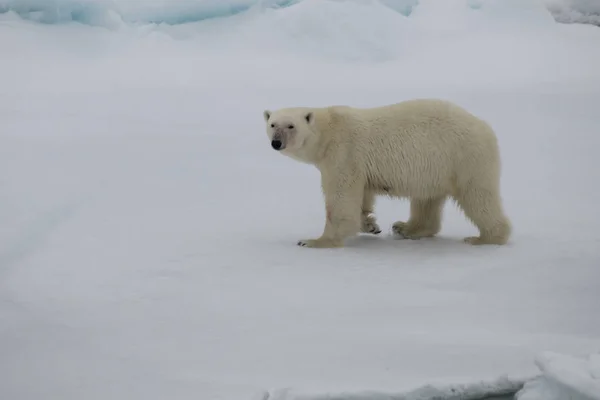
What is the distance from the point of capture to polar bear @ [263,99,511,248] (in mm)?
3873

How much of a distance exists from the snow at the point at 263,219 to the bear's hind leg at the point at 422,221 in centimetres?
12

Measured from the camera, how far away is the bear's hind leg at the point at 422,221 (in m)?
4.21

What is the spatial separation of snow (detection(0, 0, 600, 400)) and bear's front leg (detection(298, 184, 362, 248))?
135 millimetres

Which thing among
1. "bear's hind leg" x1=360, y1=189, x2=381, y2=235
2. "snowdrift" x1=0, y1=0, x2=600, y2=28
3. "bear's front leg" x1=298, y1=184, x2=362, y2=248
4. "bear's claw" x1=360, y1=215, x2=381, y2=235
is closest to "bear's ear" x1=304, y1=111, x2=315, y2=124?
"bear's front leg" x1=298, y1=184, x2=362, y2=248

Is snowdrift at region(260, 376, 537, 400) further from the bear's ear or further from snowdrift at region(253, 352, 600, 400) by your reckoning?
the bear's ear

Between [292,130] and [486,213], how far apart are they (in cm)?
107

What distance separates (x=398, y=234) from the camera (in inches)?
169

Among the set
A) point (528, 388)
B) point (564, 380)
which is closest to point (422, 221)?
point (528, 388)

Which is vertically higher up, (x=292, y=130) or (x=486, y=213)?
(x=292, y=130)

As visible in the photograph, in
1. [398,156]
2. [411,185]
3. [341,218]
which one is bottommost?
[341,218]

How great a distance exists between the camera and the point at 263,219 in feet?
15.6

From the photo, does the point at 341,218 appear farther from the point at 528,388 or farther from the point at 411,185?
the point at 528,388

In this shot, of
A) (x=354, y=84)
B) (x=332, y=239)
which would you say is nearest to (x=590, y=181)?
(x=332, y=239)

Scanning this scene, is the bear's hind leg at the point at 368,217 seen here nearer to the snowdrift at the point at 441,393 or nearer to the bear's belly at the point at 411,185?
the bear's belly at the point at 411,185
